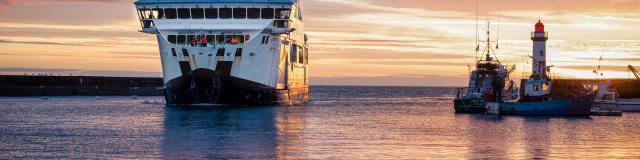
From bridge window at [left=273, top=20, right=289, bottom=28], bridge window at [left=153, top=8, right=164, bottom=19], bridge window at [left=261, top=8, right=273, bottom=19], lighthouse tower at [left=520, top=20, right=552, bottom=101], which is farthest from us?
bridge window at [left=273, top=20, right=289, bottom=28]

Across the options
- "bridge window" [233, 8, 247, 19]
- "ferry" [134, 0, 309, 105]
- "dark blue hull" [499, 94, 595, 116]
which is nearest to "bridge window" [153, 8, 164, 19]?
"ferry" [134, 0, 309, 105]

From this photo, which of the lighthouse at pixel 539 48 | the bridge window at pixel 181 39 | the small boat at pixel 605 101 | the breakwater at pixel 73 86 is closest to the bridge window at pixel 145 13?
the bridge window at pixel 181 39

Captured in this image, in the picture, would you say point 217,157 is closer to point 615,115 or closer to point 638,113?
point 615,115

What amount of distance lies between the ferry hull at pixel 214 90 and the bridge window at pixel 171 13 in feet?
16.8

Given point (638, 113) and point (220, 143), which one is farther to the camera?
point (638, 113)

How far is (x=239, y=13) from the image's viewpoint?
81000mm

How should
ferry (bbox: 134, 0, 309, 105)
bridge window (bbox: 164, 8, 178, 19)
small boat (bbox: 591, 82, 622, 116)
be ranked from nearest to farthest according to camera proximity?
ferry (bbox: 134, 0, 309, 105) < bridge window (bbox: 164, 8, 178, 19) < small boat (bbox: 591, 82, 622, 116)

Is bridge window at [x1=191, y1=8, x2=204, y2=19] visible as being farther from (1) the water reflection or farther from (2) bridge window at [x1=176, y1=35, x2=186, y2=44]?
(1) the water reflection

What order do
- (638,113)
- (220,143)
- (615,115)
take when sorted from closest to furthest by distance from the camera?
1. (220,143)
2. (615,115)
3. (638,113)

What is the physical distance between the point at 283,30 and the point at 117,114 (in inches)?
608

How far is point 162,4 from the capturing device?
3196 inches

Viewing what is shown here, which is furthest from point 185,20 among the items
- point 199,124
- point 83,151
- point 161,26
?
point 83,151

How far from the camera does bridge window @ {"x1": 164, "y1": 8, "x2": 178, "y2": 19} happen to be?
266 feet

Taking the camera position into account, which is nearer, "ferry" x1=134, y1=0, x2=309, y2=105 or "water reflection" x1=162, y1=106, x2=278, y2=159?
"water reflection" x1=162, y1=106, x2=278, y2=159
